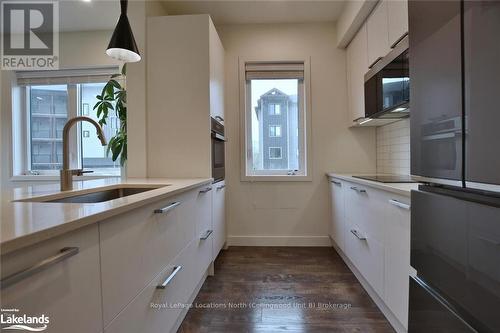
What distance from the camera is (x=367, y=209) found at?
6.30ft

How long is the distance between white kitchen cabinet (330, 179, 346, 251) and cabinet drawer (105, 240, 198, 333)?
4.87 feet

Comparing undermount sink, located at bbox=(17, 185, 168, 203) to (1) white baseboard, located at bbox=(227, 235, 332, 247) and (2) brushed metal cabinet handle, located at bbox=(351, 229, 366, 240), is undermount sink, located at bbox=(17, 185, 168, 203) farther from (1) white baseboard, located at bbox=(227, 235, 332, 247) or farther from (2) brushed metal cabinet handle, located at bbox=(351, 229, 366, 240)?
(1) white baseboard, located at bbox=(227, 235, 332, 247)

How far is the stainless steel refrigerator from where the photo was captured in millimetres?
697

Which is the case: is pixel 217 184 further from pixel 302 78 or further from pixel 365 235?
pixel 302 78

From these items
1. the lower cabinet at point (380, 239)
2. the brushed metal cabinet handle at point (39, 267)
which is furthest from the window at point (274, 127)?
the brushed metal cabinet handle at point (39, 267)

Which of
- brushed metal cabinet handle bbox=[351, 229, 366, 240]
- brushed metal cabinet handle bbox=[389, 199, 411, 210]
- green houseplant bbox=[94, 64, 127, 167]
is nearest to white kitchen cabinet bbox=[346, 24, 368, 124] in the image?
brushed metal cabinet handle bbox=[351, 229, 366, 240]

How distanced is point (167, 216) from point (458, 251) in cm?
115

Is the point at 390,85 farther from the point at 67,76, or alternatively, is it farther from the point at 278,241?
the point at 67,76

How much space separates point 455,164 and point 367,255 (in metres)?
1.30

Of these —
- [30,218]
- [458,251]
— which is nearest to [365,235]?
[458,251]

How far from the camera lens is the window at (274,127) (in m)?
3.29

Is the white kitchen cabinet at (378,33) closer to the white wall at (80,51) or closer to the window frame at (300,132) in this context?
the window frame at (300,132)

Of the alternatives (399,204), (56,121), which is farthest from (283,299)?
(56,121)

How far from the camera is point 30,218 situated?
0.68 m
